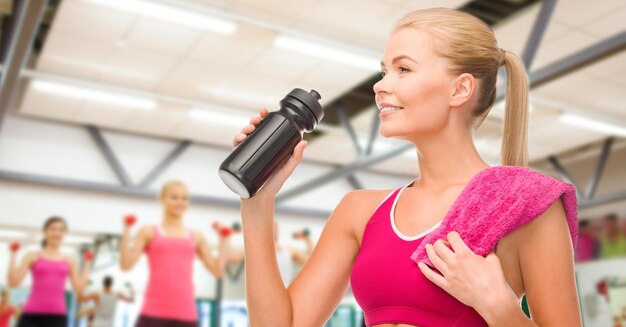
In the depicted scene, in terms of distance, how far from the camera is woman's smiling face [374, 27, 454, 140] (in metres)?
0.94

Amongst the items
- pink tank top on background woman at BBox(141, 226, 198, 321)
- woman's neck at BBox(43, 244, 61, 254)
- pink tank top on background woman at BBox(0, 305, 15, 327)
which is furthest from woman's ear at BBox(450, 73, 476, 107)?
pink tank top on background woman at BBox(0, 305, 15, 327)

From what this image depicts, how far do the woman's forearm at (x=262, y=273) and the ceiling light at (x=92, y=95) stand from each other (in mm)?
5960

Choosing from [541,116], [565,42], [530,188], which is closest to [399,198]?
[530,188]

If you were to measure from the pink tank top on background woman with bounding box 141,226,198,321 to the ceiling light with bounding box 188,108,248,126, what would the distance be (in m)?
3.67

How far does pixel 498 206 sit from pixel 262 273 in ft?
1.19

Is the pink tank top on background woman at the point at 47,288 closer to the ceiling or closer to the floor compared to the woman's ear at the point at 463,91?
closer to the floor

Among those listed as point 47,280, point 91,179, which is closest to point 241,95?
point 91,179

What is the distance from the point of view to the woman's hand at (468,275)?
0.77m

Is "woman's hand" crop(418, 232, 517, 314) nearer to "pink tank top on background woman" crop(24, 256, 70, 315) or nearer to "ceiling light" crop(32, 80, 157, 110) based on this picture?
"pink tank top on background woman" crop(24, 256, 70, 315)

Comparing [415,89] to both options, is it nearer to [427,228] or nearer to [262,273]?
[427,228]

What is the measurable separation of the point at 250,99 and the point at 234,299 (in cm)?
294

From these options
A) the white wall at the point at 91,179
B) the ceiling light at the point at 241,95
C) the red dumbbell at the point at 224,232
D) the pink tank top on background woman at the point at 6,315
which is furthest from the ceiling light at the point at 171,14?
the pink tank top on background woman at the point at 6,315

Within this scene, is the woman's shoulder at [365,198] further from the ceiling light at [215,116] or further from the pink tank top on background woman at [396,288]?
the ceiling light at [215,116]

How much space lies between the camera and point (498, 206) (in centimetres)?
83
